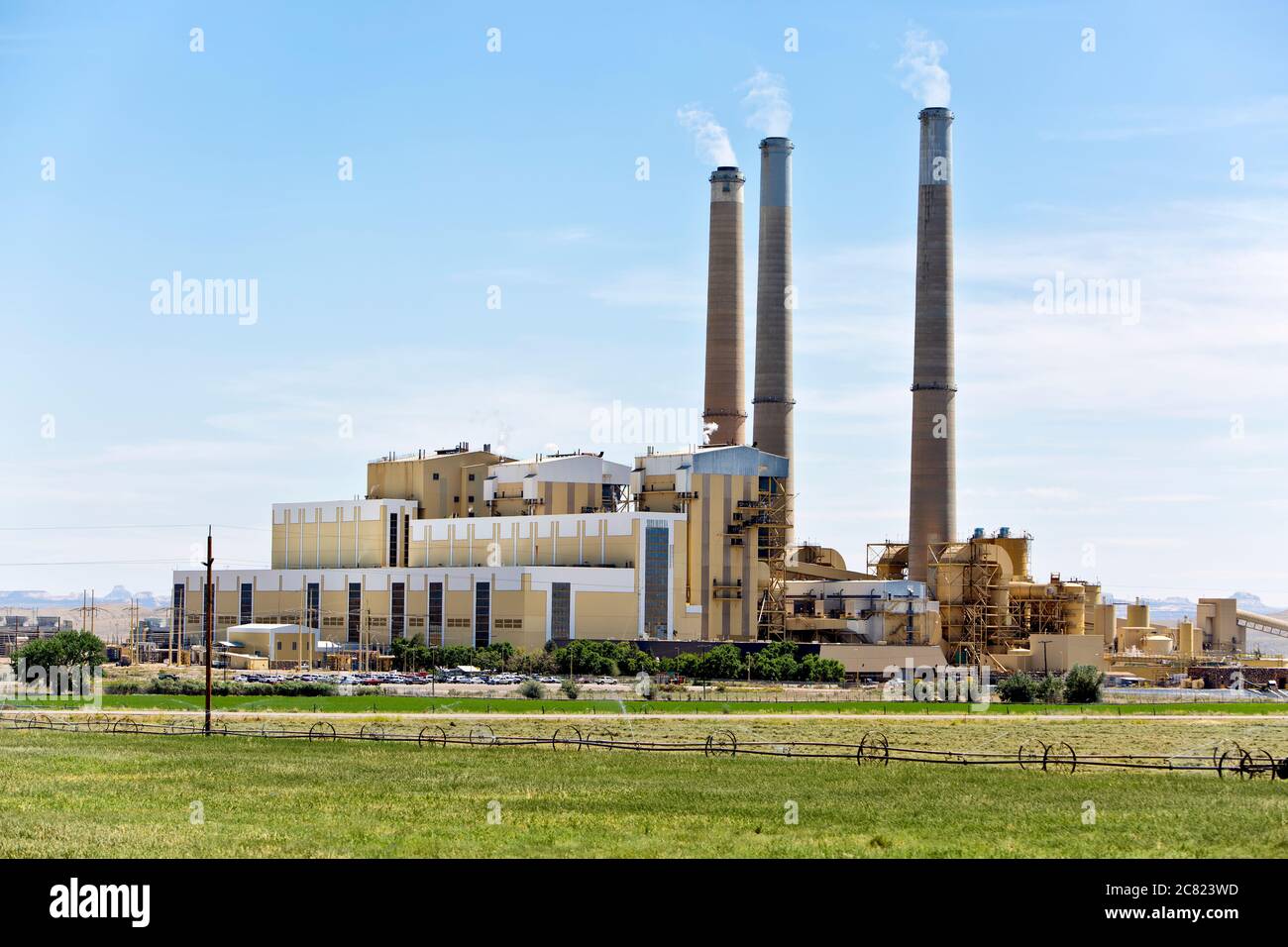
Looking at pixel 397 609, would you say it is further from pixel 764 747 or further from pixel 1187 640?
pixel 764 747

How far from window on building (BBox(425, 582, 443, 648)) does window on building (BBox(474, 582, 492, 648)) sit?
3283 millimetres

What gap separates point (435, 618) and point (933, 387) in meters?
39.4

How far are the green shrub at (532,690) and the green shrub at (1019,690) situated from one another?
27.1 meters

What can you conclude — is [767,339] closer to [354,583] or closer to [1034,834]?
[354,583]

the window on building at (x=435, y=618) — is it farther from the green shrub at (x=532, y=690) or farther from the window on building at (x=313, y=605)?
the green shrub at (x=532, y=690)

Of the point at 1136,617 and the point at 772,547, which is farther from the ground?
the point at 772,547

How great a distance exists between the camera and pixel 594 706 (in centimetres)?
7712

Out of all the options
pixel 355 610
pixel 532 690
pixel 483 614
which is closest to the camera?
pixel 532 690

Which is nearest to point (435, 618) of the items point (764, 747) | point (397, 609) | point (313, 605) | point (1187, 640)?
point (397, 609)

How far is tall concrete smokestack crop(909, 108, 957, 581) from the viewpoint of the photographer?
4469 inches

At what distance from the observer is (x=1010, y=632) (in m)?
118

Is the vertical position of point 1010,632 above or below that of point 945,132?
below
